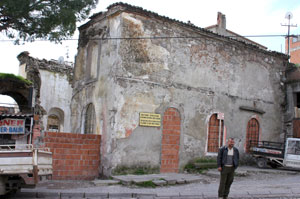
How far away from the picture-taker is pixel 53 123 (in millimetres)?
33125

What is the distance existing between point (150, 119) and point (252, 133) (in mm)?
6572

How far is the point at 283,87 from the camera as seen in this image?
19.1 m

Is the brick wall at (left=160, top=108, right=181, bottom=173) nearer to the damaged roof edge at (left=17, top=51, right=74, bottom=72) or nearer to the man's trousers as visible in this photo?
the man's trousers

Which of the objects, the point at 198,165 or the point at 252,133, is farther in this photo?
the point at 252,133

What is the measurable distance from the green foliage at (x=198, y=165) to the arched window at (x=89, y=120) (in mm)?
4398

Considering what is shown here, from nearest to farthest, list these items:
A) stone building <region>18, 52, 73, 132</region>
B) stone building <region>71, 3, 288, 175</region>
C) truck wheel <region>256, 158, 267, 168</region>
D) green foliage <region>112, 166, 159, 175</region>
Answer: green foliage <region>112, 166, 159, 175</region>, stone building <region>71, 3, 288, 175</region>, truck wheel <region>256, 158, 267, 168</region>, stone building <region>18, 52, 73, 132</region>

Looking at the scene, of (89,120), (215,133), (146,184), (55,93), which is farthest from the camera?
(55,93)

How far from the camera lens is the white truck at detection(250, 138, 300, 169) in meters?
15.3

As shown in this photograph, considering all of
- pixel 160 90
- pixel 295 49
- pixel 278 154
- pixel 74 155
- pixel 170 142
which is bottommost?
pixel 74 155

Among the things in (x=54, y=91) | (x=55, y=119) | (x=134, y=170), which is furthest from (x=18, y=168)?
(x=55, y=119)

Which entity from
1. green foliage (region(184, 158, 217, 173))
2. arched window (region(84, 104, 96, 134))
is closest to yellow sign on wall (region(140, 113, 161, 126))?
arched window (region(84, 104, 96, 134))

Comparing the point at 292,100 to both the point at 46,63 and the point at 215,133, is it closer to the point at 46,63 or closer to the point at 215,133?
the point at 215,133

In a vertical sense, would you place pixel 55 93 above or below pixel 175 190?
above

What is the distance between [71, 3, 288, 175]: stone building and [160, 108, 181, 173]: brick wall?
0.04 metres
